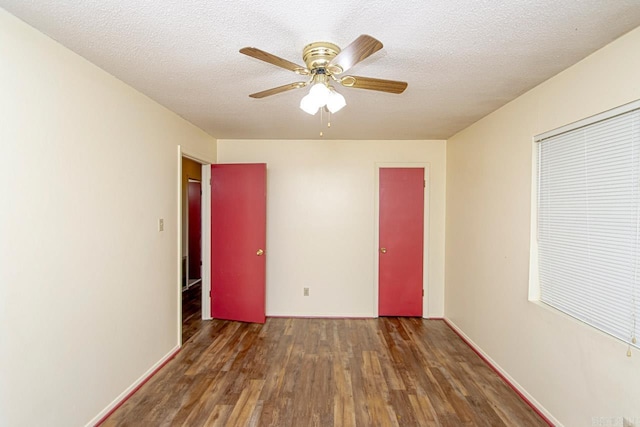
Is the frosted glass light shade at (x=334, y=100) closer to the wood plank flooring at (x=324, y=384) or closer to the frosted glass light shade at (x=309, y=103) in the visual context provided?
the frosted glass light shade at (x=309, y=103)

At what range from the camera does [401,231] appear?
13.0 feet

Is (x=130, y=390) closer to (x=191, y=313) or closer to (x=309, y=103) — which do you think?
(x=191, y=313)

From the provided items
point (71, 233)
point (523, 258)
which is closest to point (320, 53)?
point (71, 233)

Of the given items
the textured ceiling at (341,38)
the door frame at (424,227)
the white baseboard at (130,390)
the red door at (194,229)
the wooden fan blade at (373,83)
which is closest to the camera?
the textured ceiling at (341,38)

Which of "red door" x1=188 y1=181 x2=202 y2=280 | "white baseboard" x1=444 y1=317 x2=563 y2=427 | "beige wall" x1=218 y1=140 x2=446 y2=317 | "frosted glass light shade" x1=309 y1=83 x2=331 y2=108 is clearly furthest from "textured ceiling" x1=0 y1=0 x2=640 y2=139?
"red door" x1=188 y1=181 x2=202 y2=280

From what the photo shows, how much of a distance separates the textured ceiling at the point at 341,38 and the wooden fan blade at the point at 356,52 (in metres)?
0.19

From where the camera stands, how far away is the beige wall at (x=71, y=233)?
56.6 inches

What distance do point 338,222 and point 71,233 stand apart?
280 centimetres

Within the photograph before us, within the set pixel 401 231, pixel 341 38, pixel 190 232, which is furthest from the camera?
pixel 190 232

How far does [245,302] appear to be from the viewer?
3723 mm

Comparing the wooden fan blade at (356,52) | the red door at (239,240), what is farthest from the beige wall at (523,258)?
the red door at (239,240)

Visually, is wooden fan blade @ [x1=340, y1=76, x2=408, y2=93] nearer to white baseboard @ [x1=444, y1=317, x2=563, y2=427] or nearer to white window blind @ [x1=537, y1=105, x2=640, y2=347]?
white window blind @ [x1=537, y1=105, x2=640, y2=347]

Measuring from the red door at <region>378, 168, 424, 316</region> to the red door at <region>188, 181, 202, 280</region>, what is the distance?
3.38 meters

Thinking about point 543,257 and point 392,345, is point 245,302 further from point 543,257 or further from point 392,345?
point 543,257
